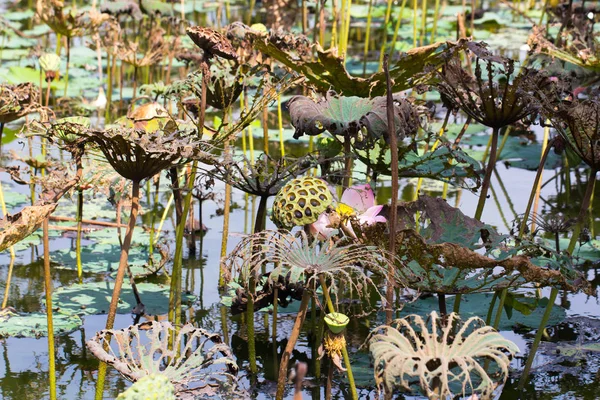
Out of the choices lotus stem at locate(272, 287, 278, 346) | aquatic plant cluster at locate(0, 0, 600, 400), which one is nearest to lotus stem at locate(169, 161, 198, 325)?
aquatic plant cluster at locate(0, 0, 600, 400)

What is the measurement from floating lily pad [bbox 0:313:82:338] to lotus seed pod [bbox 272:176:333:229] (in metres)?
1.31

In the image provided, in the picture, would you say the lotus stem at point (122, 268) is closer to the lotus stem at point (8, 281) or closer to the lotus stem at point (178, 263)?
the lotus stem at point (178, 263)

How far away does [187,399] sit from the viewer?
2355 millimetres

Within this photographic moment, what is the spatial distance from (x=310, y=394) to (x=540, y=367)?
0.77m

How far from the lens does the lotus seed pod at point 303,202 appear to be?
7.73ft

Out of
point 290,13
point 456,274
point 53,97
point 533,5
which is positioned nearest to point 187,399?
point 456,274

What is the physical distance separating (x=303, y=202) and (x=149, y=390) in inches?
26.5

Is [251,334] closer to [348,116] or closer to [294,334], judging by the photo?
[294,334]

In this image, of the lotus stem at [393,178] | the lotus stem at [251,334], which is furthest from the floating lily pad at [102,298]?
the lotus stem at [393,178]

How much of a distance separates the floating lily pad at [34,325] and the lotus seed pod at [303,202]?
1.31m

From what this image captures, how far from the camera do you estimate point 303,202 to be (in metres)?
2.36

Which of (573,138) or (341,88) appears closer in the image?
(573,138)

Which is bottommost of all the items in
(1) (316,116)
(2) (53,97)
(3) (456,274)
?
(2) (53,97)

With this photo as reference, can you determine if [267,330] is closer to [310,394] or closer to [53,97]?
[310,394]
